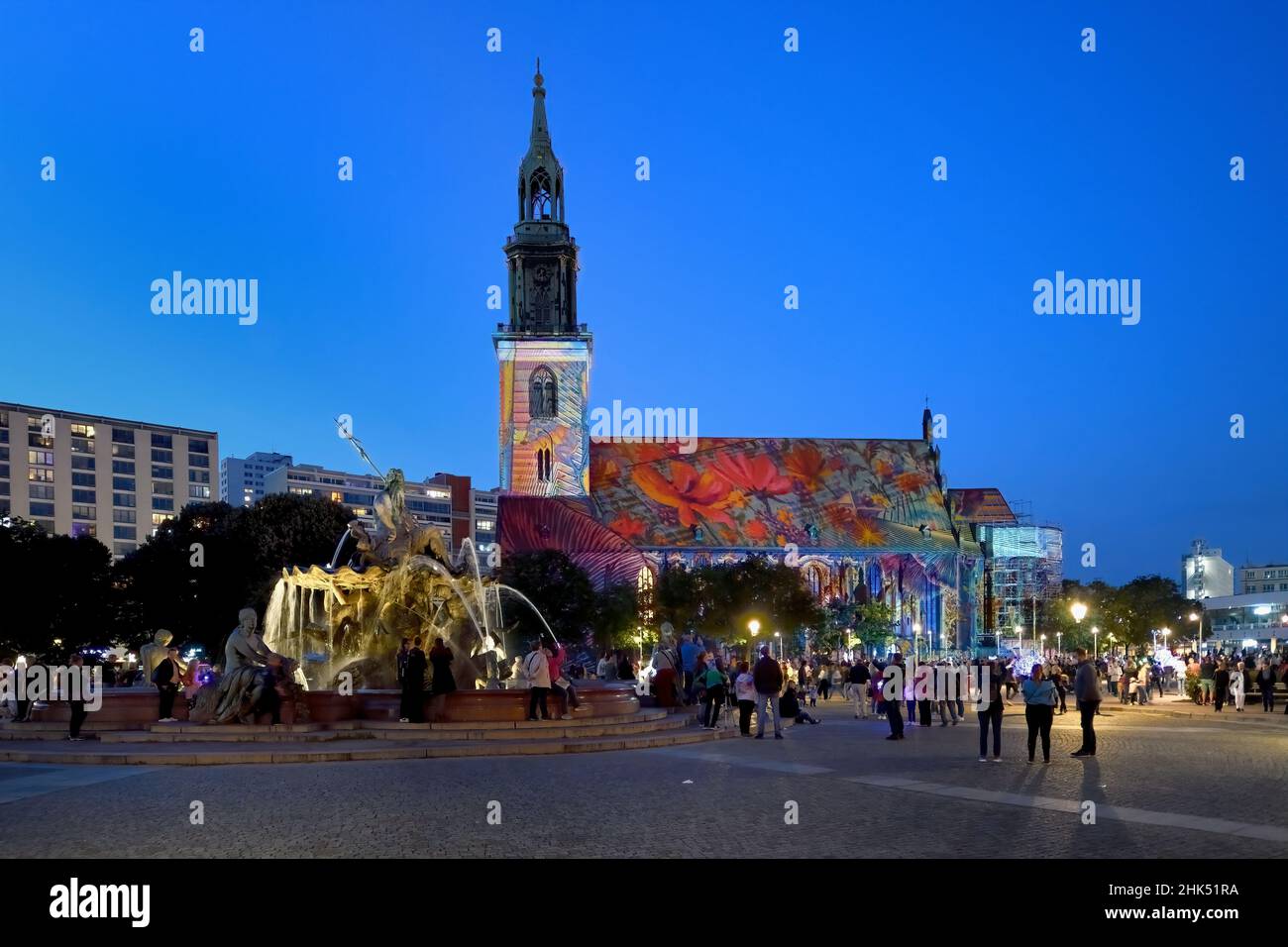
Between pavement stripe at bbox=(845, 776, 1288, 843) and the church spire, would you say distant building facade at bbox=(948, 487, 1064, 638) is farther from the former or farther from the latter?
pavement stripe at bbox=(845, 776, 1288, 843)

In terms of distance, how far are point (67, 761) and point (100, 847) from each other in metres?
9.01

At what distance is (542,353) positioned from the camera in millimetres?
86625

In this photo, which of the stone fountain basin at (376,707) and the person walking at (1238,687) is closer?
the stone fountain basin at (376,707)

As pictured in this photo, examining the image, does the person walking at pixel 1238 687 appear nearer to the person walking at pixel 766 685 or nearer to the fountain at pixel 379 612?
the person walking at pixel 766 685

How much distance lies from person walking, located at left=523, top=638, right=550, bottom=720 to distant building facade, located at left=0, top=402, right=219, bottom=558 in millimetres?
120558

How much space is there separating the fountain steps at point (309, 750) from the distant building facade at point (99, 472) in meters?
121

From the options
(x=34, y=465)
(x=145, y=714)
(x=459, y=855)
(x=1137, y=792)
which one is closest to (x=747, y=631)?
(x=145, y=714)

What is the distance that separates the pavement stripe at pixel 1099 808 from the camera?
11.6 m

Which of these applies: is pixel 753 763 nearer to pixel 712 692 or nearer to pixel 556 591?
pixel 712 692

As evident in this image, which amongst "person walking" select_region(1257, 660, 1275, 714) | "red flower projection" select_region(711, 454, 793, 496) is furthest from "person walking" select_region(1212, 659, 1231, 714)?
"red flower projection" select_region(711, 454, 793, 496)

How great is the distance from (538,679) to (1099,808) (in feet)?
37.0

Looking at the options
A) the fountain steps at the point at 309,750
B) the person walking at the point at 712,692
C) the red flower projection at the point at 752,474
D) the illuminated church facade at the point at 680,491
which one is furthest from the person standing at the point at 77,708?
the red flower projection at the point at 752,474

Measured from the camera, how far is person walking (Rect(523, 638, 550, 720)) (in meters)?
22.0
